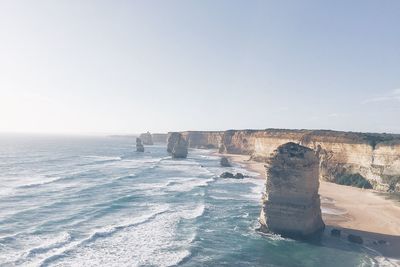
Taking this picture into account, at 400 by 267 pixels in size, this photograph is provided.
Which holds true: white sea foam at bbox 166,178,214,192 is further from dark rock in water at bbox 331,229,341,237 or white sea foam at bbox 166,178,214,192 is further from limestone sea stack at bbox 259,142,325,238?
dark rock in water at bbox 331,229,341,237

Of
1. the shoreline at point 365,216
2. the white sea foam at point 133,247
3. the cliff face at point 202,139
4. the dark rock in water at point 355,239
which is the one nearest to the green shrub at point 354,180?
the shoreline at point 365,216

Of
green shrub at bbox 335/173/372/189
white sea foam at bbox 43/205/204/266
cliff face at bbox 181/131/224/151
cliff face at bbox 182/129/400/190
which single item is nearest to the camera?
white sea foam at bbox 43/205/204/266

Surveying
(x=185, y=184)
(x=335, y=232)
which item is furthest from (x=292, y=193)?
(x=185, y=184)

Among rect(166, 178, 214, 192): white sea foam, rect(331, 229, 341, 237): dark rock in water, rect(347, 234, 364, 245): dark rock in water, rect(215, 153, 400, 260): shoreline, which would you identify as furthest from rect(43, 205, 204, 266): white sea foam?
rect(166, 178, 214, 192): white sea foam

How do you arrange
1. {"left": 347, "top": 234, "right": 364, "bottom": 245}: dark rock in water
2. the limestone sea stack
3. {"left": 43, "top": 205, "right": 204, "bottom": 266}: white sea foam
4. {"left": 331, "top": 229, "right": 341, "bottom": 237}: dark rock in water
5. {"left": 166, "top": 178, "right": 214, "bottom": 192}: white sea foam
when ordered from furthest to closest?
{"left": 166, "top": 178, "right": 214, "bottom": 192}: white sea foam
{"left": 331, "top": 229, "right": 341, "bottom": 237}: dark rock in water
{"left": 347, "top": 234, "right": 364, "bottom": 245}: dark rock in water
the limestone sea stack
{"left": 43, "top": 205, "right": 204, "bottom": 266}: white sea foam

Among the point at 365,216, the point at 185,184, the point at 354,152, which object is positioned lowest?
the point at 365,216

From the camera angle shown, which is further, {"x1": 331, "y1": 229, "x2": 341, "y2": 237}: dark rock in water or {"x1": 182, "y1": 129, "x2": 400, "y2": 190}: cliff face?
{"x1": 182, "y1": 129, "x2": 400, "y2": 190}: cliff face

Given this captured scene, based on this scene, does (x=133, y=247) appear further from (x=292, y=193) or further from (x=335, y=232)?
(x=335, y=232)

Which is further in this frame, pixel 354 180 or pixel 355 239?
pixel 354 180

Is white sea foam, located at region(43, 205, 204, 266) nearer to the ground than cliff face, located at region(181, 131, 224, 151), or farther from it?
nearer to the ground
